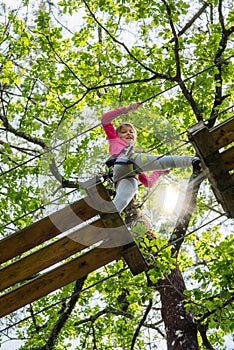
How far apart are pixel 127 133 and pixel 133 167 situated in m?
0.99

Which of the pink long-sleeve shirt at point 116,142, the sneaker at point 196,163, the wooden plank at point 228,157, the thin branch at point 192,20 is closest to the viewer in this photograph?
the wooden plank at point 228,157

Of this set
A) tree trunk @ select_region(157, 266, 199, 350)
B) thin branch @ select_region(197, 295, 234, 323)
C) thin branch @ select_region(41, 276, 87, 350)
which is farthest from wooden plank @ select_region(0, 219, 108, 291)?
thin branch @ select_region(41, 276, 87, 350)

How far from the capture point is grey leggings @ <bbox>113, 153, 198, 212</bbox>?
4.79m

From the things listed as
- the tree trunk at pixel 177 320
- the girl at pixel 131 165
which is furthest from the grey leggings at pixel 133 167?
the tree trunk at pixel 177 320

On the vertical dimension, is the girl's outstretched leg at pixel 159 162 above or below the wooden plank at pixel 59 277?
above

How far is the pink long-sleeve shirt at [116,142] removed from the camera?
18.5 ft

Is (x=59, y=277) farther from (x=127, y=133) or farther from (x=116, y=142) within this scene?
(x=127, y=133)

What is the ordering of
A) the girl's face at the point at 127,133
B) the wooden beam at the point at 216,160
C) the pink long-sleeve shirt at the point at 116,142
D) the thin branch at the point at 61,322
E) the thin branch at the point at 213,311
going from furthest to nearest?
1. the thin branch at the point at 61,322
2. the thin branch at the point at 213,311
3. the girl's face at the point at 127,133
4. the pink long-sleeve shirt at the point at 116,142
5. the wooden beam at the point at 216,160

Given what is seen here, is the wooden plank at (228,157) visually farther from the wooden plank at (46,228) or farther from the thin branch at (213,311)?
the thin branch at (213,311)

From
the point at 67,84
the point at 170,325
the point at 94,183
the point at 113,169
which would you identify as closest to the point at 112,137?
the point at 113,169

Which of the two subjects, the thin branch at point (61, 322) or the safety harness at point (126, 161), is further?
the thin branch at point (61, 322)

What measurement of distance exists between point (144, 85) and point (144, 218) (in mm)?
A: 3309

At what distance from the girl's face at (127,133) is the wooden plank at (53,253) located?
5.49ft

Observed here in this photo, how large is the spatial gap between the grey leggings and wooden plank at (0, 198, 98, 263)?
54 centimetres
